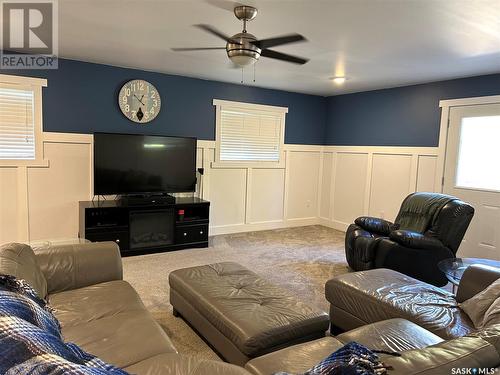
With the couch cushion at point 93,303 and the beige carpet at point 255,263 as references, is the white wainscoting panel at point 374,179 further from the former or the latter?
the couch cushion at point 93,303

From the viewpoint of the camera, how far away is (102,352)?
5.21 feet

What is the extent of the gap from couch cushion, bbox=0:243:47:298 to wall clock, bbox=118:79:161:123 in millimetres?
3024

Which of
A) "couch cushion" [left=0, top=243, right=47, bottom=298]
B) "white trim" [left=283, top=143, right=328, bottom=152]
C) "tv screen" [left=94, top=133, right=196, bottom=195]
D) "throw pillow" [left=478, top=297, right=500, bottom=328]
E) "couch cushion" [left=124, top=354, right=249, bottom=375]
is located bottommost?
"couch cushion" [left=124, top=354, right=249, bottom=375]

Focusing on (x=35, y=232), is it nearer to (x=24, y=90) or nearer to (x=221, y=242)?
(x=24, y=90)

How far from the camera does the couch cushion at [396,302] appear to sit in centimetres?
205

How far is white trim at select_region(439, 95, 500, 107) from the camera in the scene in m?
4.36

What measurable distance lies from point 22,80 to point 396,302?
459 centimetres

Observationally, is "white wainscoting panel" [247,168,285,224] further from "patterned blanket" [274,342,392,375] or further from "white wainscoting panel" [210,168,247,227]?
"patterned blanket" [274,342,392,375]

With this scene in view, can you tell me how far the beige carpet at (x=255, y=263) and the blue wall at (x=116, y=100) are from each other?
176 cm

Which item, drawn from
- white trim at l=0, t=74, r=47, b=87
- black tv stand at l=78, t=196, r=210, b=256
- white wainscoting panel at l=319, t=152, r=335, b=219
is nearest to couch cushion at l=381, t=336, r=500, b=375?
black tv stand at l=78, t=196, r=210, b=256

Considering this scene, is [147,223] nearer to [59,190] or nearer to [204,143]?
[59,190]

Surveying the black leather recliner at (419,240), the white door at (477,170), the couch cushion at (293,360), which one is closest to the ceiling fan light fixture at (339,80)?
the white door at (477,170)

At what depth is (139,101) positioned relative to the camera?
4.91 metres

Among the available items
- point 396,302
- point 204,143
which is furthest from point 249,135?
point 396,302
